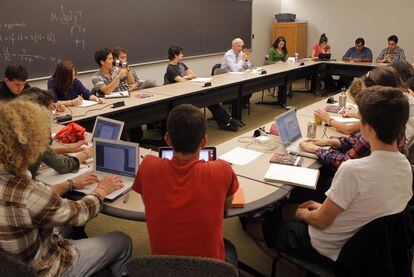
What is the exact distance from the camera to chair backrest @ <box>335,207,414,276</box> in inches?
54.6

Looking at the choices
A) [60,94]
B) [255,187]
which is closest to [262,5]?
[60,94]

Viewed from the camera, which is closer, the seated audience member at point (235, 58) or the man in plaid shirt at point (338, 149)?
the man in plaid shirt at point (338, 149)

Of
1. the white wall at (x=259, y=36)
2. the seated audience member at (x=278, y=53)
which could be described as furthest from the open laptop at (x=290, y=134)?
the seated audience member at (x=278, y=53)

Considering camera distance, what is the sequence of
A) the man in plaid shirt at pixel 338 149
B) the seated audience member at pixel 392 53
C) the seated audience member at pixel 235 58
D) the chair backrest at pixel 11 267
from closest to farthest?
the chair backrest at pixel 11 267
the man in plaid shirt at pixel 338 149
the seated audience member at pixel 235 58
the seated audience member at pixel 392 53

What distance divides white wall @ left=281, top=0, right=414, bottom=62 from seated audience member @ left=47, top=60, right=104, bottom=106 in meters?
7.02

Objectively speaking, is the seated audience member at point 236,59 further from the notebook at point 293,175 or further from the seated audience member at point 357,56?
the notebook at point 293,175

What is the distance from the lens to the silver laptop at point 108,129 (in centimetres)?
233

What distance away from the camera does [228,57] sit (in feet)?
20.2

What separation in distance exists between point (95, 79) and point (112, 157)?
2519mm

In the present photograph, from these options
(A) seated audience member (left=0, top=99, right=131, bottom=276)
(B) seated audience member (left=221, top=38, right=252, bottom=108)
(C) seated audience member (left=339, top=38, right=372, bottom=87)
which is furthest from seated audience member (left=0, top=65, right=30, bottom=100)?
(C) seated audience member (left=339, top=38, right=372, bottom=87)

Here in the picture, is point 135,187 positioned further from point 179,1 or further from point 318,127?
point 179,1

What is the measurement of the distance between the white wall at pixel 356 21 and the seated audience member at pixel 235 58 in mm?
3780

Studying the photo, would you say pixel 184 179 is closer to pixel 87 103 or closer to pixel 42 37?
pixel 87 103

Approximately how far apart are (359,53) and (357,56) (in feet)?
0.23
